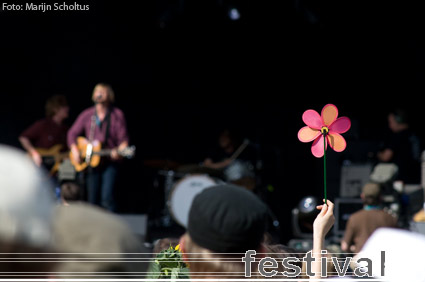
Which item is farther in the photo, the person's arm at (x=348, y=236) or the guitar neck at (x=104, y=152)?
A: the guitar neck at (x=104, y=152)

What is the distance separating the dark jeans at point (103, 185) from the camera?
228 inches

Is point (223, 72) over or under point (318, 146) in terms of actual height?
over

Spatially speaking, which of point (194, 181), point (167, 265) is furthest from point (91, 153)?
point (167, 265)

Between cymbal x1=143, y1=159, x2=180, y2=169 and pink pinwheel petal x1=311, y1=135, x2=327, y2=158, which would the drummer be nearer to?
cymbal x1=143, y1=159, x2=180, y2=169

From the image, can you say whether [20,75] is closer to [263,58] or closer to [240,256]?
[263,58]

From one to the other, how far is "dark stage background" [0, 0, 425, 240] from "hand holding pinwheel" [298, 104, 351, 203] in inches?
248

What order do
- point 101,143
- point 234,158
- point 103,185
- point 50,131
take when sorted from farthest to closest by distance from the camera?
point 234,158, point 50,131, point 101,143, point 103,185

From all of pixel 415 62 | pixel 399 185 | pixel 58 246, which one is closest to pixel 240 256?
pixel 58 246

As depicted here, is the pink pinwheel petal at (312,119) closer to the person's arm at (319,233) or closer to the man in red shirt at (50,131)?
the person's arm at (319,233)

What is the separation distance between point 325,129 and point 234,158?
6252 millimetres

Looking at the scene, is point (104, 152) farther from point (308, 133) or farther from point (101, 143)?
point (308, 133)

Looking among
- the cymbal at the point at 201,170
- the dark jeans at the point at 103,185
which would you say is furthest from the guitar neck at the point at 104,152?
the cymbal at the point at 201,170

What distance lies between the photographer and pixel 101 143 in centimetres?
608

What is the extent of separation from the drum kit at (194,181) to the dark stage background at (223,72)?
0.87 meters
